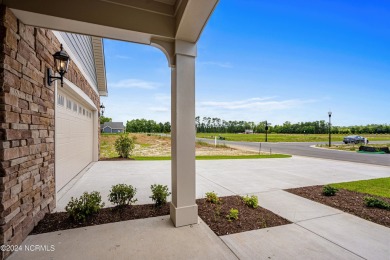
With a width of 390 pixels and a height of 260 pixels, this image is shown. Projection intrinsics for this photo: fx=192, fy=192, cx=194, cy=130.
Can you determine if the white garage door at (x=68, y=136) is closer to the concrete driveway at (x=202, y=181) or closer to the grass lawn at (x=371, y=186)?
the concrete driveway at (x=202, y=181)

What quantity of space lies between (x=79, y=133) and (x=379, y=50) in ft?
71.3

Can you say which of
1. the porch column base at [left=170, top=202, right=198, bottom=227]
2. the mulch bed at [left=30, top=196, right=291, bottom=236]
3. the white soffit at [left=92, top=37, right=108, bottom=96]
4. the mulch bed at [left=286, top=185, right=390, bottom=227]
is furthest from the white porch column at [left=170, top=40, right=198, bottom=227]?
the white soffit at [left=92, top=37, right=108, bottom=96]

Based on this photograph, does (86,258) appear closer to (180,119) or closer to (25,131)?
(25,131)

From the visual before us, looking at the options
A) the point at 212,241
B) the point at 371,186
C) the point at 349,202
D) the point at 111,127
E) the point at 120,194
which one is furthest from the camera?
the point at 111,127

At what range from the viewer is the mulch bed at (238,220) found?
3.00 metres

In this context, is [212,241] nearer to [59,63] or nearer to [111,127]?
[59,63]

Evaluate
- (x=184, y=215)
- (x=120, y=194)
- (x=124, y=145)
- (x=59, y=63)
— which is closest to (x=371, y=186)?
(x=184, y=215)

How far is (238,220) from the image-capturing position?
3223 mm

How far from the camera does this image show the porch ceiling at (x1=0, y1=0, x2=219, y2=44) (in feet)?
7.99

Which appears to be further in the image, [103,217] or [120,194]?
[120,194]

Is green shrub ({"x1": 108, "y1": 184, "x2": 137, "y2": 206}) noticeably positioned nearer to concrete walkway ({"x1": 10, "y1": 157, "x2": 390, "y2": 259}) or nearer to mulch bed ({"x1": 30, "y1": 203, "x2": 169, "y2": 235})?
mulch bed ({"x1": 30, "y1": 203, "x2": 169, "y2": 235})

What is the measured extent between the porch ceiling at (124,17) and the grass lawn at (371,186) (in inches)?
234

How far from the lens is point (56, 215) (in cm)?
336

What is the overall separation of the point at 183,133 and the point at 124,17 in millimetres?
1916
